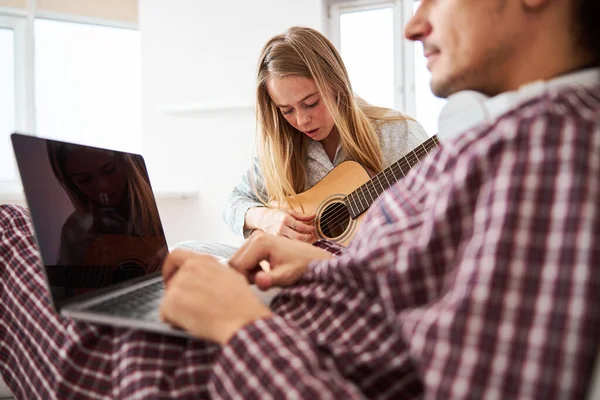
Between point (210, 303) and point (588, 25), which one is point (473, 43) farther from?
point (210, 303)

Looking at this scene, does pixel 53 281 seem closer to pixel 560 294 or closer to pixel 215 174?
pixel 560 294

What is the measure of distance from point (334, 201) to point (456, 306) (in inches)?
45.5

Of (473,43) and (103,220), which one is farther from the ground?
(473,43)

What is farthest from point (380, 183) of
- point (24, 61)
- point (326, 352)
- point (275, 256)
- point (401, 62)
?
point (24, 61)

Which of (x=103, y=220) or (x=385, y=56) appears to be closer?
(x=103, y=220)

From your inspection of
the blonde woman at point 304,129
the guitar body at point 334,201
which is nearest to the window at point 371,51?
the blonde woman at point 304,129

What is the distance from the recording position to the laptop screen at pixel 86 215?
669mm

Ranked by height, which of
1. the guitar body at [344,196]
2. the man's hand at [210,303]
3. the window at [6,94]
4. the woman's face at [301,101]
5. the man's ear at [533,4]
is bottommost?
the man's hand at [210,303]

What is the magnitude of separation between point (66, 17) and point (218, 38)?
3.38 ft

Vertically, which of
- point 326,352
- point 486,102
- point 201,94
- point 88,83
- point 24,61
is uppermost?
point 24,61

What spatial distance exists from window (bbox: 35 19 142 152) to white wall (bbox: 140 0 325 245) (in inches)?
9.5

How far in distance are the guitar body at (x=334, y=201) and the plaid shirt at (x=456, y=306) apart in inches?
35.7

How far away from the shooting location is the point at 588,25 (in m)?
0.56

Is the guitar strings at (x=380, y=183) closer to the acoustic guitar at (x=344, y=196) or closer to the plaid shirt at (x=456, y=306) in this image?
the acoustic guitar at (x=344, y=196)
